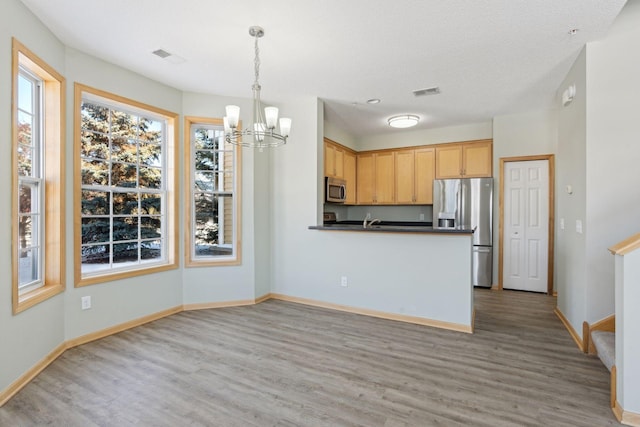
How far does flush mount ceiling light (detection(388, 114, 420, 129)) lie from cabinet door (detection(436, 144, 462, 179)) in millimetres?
805

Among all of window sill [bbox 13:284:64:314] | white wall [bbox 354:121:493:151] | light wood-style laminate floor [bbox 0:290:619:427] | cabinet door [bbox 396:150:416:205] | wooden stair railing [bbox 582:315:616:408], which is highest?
white wall [bbox 354:121:493:151]

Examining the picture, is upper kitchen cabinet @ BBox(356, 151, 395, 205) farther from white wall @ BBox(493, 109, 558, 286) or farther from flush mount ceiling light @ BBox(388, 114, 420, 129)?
white wall @ BBox(493, 109, 558, 286)

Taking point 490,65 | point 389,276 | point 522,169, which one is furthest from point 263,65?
point 522,169

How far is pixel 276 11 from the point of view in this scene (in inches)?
93.7

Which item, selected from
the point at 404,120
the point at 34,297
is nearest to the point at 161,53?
the point at 34,297

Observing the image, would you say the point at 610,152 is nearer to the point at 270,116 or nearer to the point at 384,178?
the point at 270,116

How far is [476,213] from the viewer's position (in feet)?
17.0

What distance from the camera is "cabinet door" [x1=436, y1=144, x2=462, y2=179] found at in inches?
217

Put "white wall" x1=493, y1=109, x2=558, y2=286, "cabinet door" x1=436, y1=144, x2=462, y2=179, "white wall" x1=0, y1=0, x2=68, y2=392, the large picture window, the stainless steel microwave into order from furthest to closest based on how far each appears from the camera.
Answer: "cabinet door" x1=436, y1=144, x2=462, y2=179 → the stainless steel microwave → "white wall" x1=493, y1=109, x2=558, y2=286 → the large picture window → "white wall" x1=0, y1=0, x2=68, y2=392

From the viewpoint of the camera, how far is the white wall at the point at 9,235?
2.17m

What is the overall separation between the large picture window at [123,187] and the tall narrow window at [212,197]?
26 centimetres

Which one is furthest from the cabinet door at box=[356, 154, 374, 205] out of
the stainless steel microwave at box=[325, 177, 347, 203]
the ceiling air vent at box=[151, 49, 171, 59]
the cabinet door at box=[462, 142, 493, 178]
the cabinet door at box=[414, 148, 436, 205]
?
the ceiling air vent at box=[151, 49, 171, 59]

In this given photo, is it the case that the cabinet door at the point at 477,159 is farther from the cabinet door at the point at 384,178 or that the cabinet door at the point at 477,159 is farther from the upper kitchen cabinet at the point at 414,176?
the cabinet door at the point at 384,178

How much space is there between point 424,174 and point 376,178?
0.89 m
